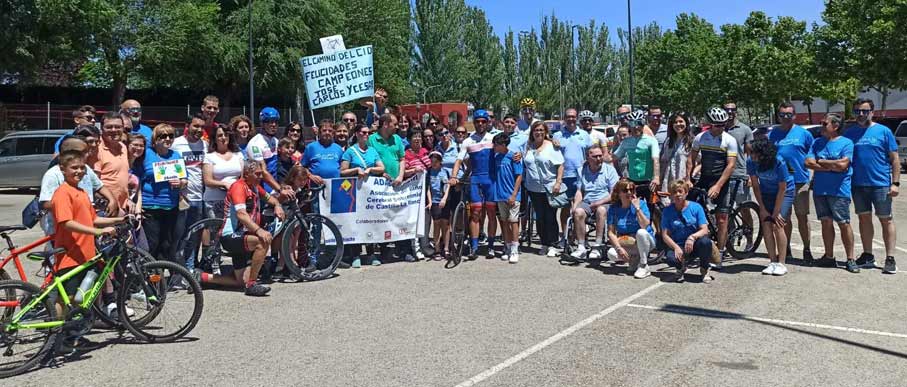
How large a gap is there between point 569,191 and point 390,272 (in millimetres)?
2795

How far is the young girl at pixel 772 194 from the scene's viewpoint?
9.02 metres

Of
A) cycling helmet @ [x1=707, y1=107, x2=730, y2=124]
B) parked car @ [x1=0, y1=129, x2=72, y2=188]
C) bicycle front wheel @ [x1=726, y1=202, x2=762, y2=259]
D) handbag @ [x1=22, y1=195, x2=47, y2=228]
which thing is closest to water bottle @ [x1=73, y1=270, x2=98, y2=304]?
handbag @ [x1=22, y1=195, x2=47, y2=228]

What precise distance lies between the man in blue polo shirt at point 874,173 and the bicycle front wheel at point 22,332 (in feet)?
28.2

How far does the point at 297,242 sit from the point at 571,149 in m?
4.03

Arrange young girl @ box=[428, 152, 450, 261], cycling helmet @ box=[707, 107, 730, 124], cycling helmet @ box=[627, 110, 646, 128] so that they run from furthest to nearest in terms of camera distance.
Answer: young girl @ box=[428, 152, 450, 261]
cycling helmet @ box=[627, 110, 646, 128]
cycling helmet @ box=[707, 107, 730, 124]

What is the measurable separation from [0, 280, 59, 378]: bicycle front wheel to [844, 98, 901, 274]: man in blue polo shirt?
859 cm

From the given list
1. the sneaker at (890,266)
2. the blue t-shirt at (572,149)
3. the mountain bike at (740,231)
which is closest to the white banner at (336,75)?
the blue t-shirt at (572,149)

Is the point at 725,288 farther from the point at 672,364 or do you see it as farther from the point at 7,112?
the point at 7,112

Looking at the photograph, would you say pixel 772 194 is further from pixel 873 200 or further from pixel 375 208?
pixel 375 208

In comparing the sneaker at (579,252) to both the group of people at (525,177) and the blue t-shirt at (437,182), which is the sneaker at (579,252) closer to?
the group of people at (525,177)

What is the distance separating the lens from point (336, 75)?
46.3 feet

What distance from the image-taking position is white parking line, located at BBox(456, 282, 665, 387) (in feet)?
17.7

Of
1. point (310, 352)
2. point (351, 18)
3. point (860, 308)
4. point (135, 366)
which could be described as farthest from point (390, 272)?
point (351, 18)

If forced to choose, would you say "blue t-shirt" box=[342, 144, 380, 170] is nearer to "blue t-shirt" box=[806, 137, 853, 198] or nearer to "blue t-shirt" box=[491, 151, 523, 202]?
"blue t-shirt" box=[491, 151, 523, 202]
